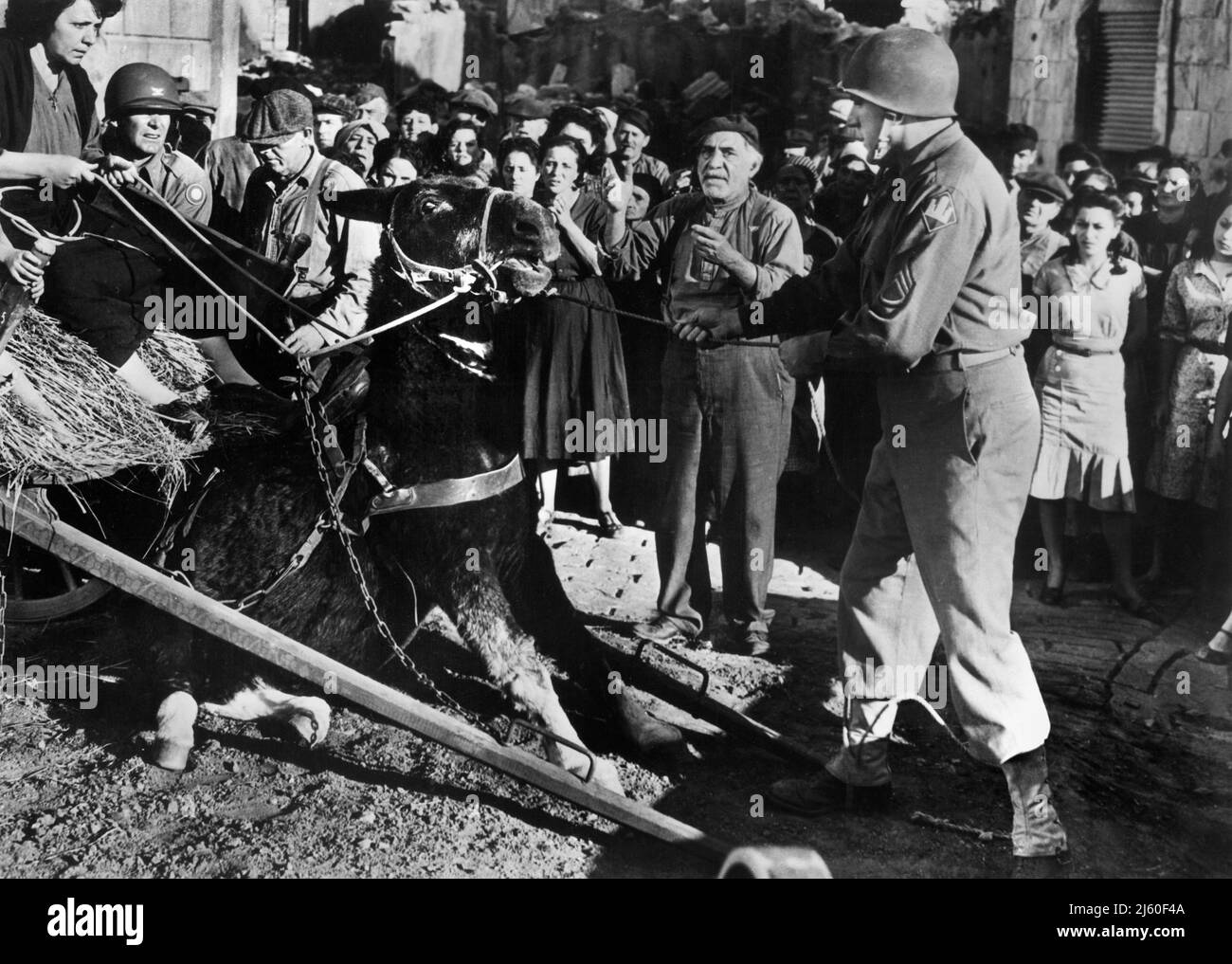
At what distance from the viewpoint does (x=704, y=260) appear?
395 centimetres

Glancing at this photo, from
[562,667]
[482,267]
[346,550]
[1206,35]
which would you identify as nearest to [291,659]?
[346,550]

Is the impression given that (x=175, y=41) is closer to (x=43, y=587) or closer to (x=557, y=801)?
(x=43, y=587)

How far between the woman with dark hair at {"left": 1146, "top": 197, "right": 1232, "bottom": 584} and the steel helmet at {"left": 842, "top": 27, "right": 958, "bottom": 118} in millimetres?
1245

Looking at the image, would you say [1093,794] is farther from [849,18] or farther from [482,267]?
[849,18]

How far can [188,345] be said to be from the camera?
150 inches

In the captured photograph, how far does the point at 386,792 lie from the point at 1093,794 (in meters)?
1.84

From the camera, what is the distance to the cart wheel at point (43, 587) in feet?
12.6

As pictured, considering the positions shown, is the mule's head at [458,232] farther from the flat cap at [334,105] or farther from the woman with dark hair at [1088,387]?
the woman with dark hair at [1088,387]

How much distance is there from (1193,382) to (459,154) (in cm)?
236

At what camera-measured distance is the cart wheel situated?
3855 millimetres

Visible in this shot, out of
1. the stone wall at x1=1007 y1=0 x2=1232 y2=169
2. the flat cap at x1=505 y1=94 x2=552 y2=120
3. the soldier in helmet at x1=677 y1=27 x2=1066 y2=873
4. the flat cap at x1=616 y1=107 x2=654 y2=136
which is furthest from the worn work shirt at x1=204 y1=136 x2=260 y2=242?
the stone wall at x1=1007 y1=0 x2=1232 y2=169

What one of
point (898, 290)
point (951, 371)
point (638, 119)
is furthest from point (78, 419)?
point (638, 119)

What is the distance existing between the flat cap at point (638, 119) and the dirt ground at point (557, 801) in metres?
1.87

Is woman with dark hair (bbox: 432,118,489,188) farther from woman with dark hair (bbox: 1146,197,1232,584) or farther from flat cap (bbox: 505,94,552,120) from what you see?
woman with dark hair (bbox: 1146,197,1232,584)
